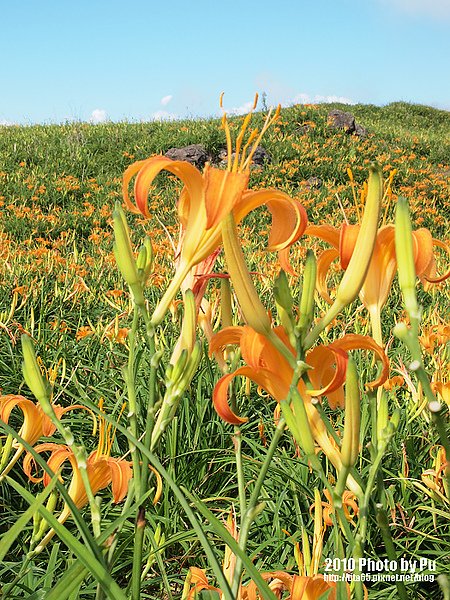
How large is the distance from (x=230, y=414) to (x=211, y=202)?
22 centimetres

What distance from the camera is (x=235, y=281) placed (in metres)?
0.55

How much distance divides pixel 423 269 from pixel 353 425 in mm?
230

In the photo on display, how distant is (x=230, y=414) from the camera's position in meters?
0.60

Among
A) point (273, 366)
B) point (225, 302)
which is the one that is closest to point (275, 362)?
point (273, 366)

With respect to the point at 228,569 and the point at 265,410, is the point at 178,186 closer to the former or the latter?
the point at 265,410

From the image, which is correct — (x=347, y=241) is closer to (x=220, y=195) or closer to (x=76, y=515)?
(x=220, y=195)

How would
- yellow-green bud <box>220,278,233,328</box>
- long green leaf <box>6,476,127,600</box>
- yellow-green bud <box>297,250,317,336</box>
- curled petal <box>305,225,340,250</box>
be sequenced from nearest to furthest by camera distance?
long green leaf <box>6,476,127,600</box> < yellow-green bud <box>297,250,317,336</box> < curled petal <box>305,225,340,250</box> < yellow-green bud <box>220,278,233,328</box>

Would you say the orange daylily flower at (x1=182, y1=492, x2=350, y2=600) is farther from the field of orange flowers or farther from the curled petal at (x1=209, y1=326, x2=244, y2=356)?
the curled petal at (x1=209, y1=326, x2=244, y2=356)

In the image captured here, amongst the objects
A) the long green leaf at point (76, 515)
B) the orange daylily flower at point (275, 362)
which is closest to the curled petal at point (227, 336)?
the orange daylily flower at point (275, 362)

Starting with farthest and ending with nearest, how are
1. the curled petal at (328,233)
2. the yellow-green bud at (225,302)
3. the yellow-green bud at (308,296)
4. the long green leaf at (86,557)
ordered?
A: the yellow-green bud at (225,302)
the curled petal at (328,233)
the yellow-green bud at (308,296)
the long green leaf at (86,557)

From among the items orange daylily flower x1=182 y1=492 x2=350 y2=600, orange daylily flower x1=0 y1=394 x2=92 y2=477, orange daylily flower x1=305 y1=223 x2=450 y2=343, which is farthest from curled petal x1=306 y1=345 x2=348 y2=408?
orange daylily flower x1=0 y1=394 x2=92 y2=477

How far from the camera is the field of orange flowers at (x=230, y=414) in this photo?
56cm

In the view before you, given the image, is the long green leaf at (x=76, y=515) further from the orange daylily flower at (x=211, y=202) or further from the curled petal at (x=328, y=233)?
the curled petal at (x=328, y=233)

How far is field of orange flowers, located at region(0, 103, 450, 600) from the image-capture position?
1.84 ft
